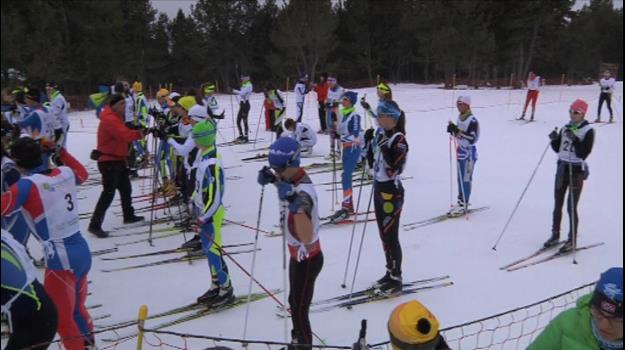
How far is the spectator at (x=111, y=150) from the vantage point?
20.2 feet

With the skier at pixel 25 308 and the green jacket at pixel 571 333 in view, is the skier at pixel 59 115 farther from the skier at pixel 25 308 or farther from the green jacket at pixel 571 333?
the green jacket at pixel 571 333

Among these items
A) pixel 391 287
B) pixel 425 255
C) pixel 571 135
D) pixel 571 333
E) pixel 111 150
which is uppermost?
pixel 571 135

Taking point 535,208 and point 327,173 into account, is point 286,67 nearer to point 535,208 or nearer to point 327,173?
point 327,173

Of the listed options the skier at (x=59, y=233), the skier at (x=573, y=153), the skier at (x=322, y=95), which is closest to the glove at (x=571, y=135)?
the skier at (x=573, y=153)

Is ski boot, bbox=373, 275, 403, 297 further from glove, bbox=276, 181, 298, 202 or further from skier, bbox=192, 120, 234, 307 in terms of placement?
glove, bbox=276, 181, 298, 202

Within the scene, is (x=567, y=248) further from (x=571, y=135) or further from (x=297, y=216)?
(x=297, y=216)

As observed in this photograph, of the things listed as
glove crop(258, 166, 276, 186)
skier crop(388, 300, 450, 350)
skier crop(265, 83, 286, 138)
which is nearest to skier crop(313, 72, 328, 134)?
skier crop(265, 83, 286, 138)

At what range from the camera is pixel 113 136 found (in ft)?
20.3

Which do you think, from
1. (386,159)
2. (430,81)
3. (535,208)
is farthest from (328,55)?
(386,159)

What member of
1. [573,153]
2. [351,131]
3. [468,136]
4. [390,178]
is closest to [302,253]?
[390,178]

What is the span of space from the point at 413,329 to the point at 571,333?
3.00ft

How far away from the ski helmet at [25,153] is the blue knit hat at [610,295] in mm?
3046

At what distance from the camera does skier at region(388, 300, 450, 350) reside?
75.0 inches

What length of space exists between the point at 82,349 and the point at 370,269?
119 inches
